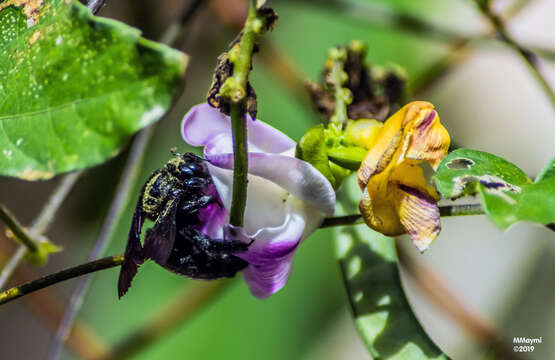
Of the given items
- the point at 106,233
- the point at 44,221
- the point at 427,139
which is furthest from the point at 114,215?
the point at 427,139

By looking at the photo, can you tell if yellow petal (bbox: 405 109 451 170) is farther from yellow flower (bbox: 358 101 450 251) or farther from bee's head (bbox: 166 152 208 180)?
bee's head (bbox: 166 152 208 180)

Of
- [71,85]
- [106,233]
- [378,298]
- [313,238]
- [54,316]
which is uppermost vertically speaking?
[71,85]

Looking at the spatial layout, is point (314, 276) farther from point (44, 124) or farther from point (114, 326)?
point (44, 124)

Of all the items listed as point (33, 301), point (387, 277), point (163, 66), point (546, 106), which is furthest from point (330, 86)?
point (546, 106)

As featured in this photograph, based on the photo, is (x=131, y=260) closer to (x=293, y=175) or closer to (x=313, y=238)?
(x=293, y=175)

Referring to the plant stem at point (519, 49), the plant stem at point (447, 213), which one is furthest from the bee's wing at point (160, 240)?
the plant stem at point (519, 49)
